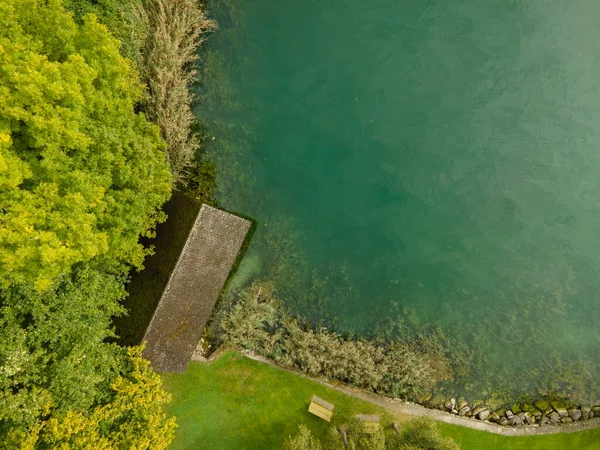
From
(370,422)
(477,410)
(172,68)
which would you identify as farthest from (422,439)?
(172,68)

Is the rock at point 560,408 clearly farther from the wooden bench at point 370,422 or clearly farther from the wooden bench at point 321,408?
the wooden bench at point 321,408

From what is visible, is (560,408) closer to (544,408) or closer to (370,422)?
(544,408)

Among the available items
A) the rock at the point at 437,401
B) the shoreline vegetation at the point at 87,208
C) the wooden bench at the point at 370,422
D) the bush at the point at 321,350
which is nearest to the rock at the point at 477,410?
the rock at the point at 437,401

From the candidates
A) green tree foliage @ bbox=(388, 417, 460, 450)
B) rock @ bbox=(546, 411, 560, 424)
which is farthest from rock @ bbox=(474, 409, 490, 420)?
green tree foliage @ bbox=(388, 417, 460, 450)

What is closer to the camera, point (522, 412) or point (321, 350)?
point (321, 350)

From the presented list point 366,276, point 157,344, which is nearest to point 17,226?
point 157,344

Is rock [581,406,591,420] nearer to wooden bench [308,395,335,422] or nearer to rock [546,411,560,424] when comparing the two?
rock [546,411,560,424]
